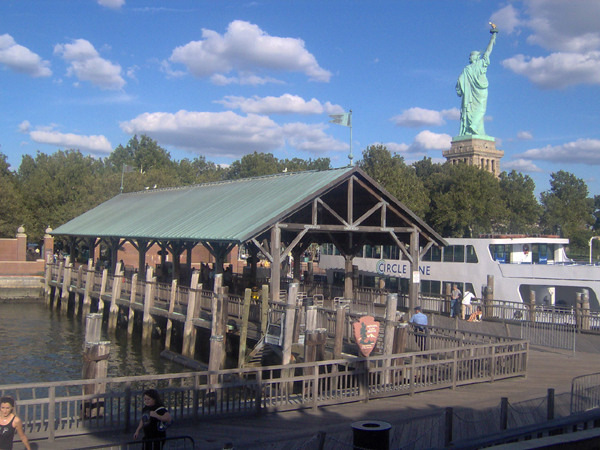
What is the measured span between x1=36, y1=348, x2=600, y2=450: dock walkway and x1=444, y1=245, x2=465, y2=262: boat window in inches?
594

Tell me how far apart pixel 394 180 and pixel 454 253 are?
22842mm

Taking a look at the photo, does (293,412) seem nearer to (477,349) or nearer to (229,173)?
(477,349)

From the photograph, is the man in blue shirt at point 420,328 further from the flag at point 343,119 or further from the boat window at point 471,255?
the boat window at point 471,255

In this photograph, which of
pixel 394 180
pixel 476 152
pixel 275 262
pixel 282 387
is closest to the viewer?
pixel 282 387

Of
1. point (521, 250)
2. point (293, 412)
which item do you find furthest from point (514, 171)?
point (293, 412)

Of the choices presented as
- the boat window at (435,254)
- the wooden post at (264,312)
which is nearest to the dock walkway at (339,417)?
the wooden post at (264,312)

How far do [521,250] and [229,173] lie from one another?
3565 inches

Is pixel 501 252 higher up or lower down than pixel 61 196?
lower down

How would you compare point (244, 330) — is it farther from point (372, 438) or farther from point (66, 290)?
point (66, 290)

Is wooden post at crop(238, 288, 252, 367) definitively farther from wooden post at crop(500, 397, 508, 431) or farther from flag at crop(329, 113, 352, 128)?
wooden post at crop(500, 397, 508, 431)

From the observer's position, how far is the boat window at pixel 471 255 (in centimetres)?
3043

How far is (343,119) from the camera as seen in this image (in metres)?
24.8

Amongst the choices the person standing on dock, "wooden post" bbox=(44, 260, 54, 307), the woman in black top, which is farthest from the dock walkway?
"wooden post" bbox=(44, 260, 54, 307)

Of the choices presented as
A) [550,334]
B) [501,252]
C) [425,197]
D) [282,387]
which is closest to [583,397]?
[282,387]
